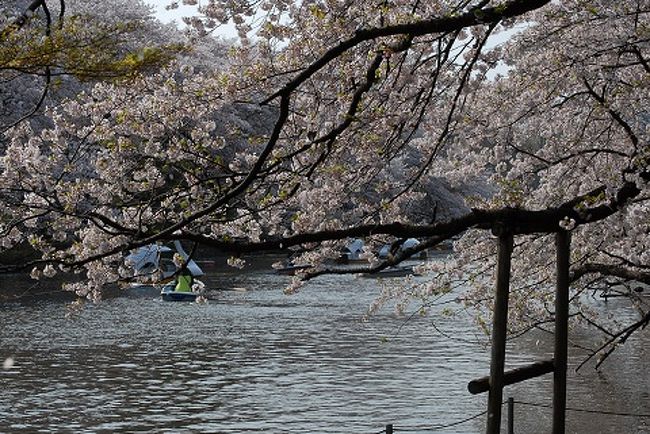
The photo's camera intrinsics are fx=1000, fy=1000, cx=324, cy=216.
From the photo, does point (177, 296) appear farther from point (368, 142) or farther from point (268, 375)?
point (368, 142)

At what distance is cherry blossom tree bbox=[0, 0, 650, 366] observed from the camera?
290 inches

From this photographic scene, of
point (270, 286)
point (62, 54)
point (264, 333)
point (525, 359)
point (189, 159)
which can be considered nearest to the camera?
point (189, 159)

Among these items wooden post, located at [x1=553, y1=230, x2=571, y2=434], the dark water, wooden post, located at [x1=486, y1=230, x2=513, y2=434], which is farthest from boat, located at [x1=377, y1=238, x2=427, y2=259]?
the dark water

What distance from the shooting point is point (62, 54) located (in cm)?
958

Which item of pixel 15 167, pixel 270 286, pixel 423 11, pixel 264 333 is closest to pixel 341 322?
pixel 264 333

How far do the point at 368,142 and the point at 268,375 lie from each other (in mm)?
11051

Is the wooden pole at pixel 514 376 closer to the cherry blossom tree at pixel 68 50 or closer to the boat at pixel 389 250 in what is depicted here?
the boat at pixel 389 250

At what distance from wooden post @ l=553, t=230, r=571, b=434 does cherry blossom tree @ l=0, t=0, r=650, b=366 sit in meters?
0.17

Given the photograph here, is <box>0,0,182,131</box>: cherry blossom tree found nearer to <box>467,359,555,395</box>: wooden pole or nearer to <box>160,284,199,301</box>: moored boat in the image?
<box>467,359,555,395</box>: wooden pole

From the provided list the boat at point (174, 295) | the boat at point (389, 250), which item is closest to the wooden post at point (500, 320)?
the boat at point (389, 250)

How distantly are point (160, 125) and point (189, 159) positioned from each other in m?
0.46

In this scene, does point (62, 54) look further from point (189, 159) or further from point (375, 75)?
point (375, 75)

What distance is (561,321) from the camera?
26.4 feet

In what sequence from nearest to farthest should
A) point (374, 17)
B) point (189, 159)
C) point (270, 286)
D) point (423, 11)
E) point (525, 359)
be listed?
point (374, 17) < point (423, 11) < point (189, 159) < point (525, 359) < point (270, 286)
